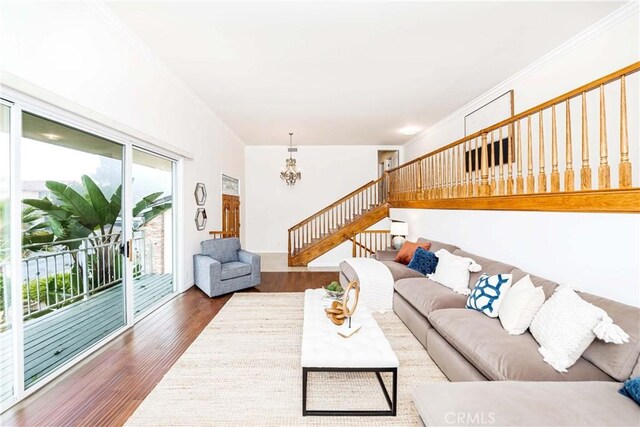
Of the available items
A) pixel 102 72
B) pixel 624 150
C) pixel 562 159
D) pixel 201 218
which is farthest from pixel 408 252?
pixel 102 72

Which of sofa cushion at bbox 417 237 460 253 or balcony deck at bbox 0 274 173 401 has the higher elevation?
sofa cushion at bbox 417 237 460 253

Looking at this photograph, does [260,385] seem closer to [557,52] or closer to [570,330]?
[570,330]

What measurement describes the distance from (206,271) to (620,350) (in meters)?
4.56

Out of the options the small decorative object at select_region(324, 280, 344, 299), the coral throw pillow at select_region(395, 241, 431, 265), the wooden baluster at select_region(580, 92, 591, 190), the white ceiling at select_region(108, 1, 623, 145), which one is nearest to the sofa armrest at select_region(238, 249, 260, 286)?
the small decorative object at select_region(324, 280, 344, 299)

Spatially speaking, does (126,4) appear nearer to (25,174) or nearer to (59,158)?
(59,158)

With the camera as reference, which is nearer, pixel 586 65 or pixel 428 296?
pixel 428 296

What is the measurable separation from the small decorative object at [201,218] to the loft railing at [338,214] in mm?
2380

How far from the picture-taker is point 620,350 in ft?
5.31

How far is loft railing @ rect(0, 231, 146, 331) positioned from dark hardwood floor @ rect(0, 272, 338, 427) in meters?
0.61

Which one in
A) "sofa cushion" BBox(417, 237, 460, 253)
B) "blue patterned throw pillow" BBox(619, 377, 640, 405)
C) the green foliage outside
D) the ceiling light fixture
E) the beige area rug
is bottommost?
the beige area rug

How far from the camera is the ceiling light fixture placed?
22.6ft

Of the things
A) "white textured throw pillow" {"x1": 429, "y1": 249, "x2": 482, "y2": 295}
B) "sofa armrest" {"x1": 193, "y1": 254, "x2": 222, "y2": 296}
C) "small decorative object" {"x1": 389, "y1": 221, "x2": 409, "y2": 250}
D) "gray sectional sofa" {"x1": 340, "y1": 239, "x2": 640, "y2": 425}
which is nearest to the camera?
"gray sectional sofa" {"x1": 340, "y1": 239, "x2": 640, "y2": 425}

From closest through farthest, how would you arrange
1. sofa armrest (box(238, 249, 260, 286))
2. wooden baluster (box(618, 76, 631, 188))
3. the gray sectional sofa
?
1. the gray sectional sofa
2. wooden baluster (box(618, 76, 631, 188))
3. sofa armrest (box(238, 249, 260, 286))

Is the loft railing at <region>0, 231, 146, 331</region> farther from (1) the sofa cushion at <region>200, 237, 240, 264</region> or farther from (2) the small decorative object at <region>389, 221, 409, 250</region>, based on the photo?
(2) the small decorative object at <region>389, 221, 409, 250</region>
